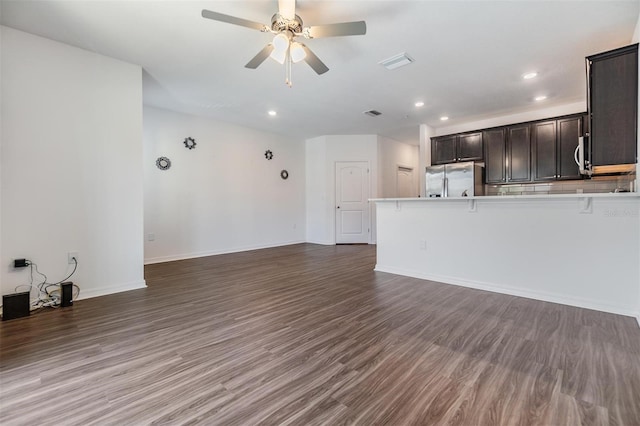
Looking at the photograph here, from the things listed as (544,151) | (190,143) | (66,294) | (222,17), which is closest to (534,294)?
(544,151)

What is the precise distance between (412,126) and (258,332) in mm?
5644

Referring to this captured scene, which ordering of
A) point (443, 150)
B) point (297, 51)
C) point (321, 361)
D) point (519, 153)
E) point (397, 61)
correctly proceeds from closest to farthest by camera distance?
point (321, 361) → point (297, 51) → point (397, 61) → point (519, 153) → point (443, 150)

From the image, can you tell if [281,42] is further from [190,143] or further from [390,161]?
[390,161]

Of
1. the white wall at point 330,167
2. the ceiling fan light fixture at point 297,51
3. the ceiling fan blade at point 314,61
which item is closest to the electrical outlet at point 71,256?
the ceiling fan light fixture at point 297,51

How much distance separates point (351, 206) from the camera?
718 cm

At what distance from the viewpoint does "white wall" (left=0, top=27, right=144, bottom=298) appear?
267 centimetres

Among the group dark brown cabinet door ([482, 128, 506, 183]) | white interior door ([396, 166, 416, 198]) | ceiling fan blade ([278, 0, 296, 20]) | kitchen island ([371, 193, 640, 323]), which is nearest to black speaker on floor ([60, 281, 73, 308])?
ceiling fan blade ([278, 0, 296, 20])

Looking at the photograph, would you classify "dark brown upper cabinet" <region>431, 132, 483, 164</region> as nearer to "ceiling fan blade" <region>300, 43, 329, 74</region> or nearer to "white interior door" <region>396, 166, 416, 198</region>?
"white interior door" <region>396, 166, 416, 198</region>

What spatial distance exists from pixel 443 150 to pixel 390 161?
5.69 feet

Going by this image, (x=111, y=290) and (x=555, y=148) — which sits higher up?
(x=555, y=148)

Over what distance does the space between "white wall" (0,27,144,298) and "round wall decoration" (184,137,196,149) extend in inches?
75.9

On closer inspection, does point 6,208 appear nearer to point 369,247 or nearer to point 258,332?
point 258,332

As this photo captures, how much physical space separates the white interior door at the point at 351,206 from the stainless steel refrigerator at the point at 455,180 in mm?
1780

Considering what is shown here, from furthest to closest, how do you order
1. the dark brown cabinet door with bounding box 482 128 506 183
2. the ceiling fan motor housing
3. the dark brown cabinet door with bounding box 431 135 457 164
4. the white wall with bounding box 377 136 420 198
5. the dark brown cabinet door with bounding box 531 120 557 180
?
1. the white wall with bounding box 377 136 420 198
2. the dark brown cabinet door with bounding box 431 135 457 164
3. the dark brown cabinet door with bounding box 482 128 506 183
4. the dark brown cabinet door with bounding box 531 120 557 180
5. the ceiling fan motor housing
